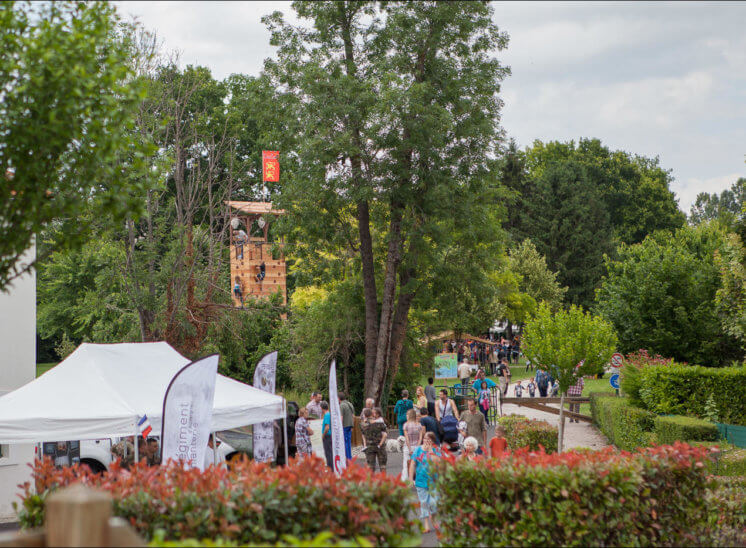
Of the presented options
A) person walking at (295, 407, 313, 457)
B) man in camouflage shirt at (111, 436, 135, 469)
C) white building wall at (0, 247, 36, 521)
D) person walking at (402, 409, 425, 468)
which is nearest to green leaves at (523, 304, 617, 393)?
person walking at (402, 409, 425, 468)

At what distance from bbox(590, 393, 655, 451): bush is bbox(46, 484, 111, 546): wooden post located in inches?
602

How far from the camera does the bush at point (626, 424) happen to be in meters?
18.1

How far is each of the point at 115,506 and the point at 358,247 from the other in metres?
20.8

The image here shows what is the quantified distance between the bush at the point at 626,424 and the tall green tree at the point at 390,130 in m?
7.02

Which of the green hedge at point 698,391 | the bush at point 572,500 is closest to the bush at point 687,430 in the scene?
the green hedge at point 698,391

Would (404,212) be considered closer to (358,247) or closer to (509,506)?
(358,247)

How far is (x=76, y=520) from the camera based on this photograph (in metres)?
3.87

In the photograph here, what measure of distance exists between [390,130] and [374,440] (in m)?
11.1

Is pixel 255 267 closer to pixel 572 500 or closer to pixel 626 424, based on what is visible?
pixel 626 424

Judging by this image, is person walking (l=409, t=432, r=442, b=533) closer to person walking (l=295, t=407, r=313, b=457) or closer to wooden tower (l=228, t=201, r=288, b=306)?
person walking (l=295, t=407, r=313, b=457)

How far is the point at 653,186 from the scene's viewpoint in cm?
7306

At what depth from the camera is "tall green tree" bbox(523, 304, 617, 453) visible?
67.1 ft

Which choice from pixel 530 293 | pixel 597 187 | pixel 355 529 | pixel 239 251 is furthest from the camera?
pixel 597 187

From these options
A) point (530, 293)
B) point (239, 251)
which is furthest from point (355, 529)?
point (530, 293)
